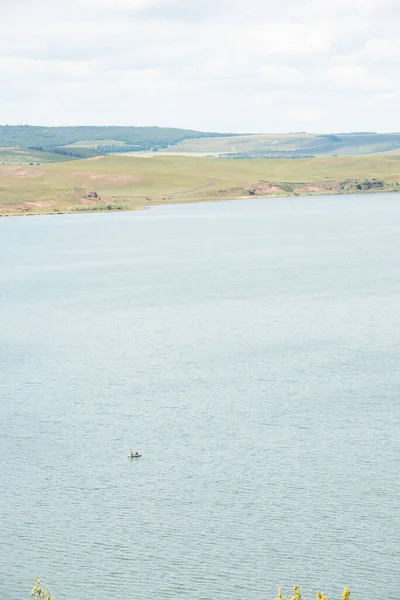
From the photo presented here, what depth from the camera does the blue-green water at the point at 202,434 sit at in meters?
36.9

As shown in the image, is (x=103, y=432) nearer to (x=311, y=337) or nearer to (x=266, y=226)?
(x=311, y=337)

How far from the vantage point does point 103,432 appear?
5147cm

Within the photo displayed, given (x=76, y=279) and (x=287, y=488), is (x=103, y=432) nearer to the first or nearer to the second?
(x=287, y=488)

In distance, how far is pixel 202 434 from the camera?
166ft

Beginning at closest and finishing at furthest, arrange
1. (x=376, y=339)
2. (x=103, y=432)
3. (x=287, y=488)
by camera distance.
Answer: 1. (x=287, y=488)
2. (x=103, y=432)
3. (x=376, y=339)

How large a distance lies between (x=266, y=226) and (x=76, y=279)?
5426cm

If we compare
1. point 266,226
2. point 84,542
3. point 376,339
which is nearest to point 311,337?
point 376,339

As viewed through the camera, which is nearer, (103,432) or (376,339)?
(103,432)

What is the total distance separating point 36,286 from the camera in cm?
10150

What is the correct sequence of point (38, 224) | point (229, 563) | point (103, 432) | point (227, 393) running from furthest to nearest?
point (38, 224), point (227, 393), point (103, 432), point (229, 563)

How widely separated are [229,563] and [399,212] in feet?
473

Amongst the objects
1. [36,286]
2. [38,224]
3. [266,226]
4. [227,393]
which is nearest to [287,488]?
[227,393]

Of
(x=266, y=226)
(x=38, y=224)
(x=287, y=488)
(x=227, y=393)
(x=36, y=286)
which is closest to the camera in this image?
(x=287, y=488)

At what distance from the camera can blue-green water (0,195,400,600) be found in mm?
36875
